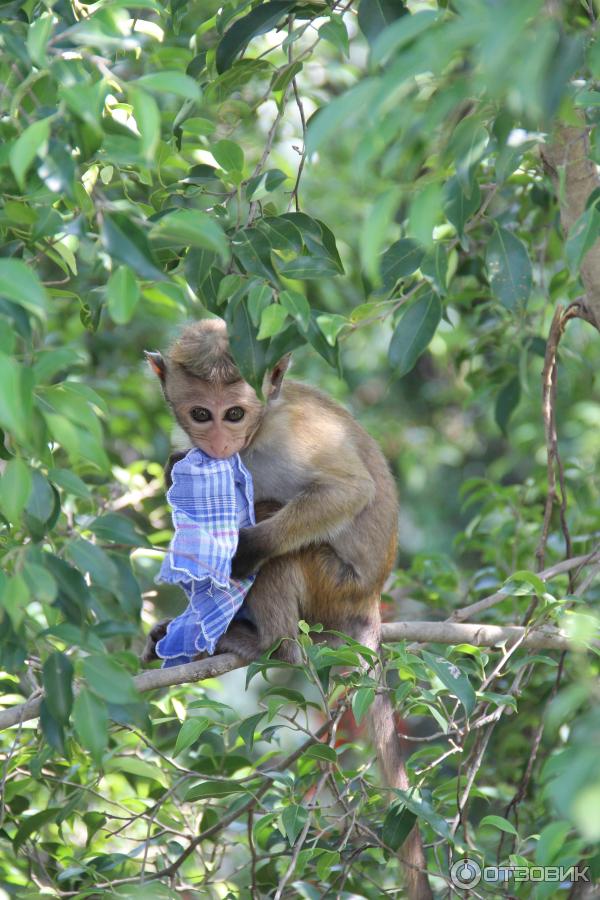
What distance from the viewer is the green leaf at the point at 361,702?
2953 millimetres

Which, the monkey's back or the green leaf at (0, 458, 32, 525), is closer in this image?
the green leaf at (0, 458, 32, 525)

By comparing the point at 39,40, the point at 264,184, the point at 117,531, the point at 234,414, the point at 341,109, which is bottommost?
the point at 234,414

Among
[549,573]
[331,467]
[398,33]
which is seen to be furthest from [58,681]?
[331,467]

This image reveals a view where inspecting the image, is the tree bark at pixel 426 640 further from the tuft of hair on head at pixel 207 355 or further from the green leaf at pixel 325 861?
the tuft of hair on head at pixel 207 355

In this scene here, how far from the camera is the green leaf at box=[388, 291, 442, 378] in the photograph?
3.09 meters

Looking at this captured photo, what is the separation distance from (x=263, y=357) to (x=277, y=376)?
151cm

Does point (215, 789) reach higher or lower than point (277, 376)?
lower

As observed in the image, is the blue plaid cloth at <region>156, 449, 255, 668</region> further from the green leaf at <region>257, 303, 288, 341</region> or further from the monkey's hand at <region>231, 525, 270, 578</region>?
the green leaf at <region>257, 303, 288, 341</region>

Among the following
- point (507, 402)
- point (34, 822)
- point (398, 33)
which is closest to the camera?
point (398, 33)

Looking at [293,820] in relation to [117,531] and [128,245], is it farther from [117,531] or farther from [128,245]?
[128,245]

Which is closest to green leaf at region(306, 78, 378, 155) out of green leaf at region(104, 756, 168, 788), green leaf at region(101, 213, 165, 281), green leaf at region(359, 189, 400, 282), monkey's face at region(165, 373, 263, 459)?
green leaf at region(359, 189, 400, 282)

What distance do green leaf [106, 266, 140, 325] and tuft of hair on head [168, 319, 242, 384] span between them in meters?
1.98

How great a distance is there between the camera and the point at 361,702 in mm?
2996

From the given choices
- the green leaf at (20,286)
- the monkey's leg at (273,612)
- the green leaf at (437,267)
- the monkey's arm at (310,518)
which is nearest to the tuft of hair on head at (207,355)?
the monkey's arm at (310,518)
